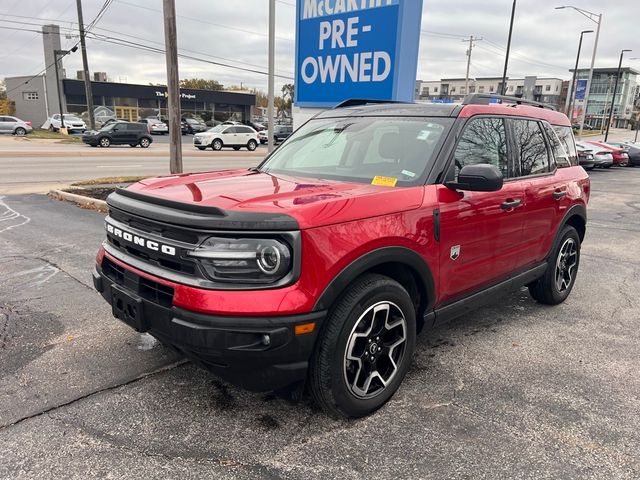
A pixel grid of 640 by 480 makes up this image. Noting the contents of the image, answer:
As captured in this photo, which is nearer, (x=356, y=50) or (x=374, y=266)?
(x=374, y=266)

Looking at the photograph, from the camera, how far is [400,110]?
385cm

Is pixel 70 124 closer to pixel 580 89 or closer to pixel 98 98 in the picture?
pixel 98 98

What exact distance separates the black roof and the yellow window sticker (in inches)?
27.1

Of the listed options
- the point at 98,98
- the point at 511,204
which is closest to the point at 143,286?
the point at 511,204

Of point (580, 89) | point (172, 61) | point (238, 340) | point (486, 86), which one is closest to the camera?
point (238, 340)

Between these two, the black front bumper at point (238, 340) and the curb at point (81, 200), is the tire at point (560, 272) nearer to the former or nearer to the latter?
the black front bumper at point (238, 340)

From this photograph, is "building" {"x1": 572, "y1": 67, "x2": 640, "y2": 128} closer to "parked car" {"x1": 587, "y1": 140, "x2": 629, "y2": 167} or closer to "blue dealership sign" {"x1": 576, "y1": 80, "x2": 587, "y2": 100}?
"blue dealership sign" {"x1": 576, "y1": 80, "x2": 587, "y2": 100}

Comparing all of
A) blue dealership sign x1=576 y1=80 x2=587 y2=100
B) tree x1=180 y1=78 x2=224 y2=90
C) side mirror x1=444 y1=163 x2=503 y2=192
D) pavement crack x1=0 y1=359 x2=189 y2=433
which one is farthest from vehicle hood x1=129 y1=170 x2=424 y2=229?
tree x1=180 y1=78 x2=224 y2=90

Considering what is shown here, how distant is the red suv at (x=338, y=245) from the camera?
2.48 meters

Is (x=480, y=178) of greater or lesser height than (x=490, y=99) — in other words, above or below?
below

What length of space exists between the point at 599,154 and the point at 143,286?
25.6 m

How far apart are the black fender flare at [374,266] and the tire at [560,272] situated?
6.82 feet

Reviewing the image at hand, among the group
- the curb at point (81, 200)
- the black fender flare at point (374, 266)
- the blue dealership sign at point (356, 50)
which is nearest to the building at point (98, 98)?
the curb at point (81, 200)

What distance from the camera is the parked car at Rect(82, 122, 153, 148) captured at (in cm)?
2905
